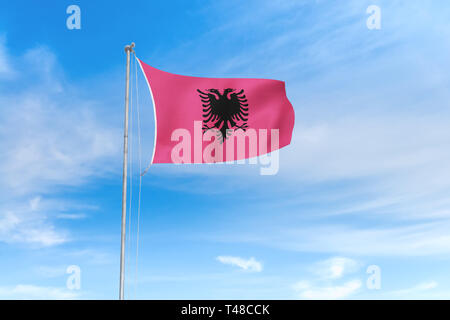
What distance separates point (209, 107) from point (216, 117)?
19.1 inches

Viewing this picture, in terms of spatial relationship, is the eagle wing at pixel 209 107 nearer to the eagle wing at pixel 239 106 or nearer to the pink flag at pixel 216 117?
the pink flag at pixel 216 117

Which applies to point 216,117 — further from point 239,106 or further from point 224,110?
point 239,106

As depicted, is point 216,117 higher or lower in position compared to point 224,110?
lower

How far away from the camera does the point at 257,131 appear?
754 inches

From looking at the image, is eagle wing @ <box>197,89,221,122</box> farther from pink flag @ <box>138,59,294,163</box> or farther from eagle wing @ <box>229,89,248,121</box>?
eagle wing @ <box>229,89,248,121</box>

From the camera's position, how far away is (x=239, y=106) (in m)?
19.0

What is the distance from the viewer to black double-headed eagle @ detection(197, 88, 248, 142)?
60.9 ft

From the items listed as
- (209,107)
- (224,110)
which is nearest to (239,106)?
(224,110)

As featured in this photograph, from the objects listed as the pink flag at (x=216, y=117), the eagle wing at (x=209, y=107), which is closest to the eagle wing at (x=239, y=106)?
the pink flag at (x=216, y=117)

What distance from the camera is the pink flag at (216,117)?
17.7 m
